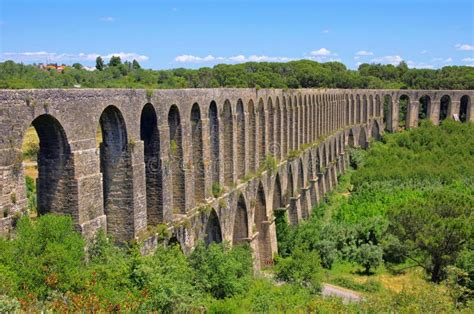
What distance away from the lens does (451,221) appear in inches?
1003

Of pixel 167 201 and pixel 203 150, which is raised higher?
pixel 203 150

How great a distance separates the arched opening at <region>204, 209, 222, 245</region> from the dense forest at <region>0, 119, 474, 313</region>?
131 cm

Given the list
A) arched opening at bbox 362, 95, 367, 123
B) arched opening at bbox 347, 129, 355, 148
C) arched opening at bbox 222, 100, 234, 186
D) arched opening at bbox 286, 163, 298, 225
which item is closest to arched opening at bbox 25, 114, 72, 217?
arched opening at bbox 222, 100, 234, 186

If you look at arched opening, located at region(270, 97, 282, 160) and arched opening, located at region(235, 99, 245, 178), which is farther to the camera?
arched opening, located at region(270, 97, 282, 160)

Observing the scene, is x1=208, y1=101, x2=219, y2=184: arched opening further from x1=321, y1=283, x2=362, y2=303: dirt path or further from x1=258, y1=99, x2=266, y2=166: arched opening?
x1=258, y1=99, x2=266, y2=166: arched opening

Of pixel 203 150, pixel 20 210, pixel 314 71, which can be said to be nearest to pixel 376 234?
pixel 203 150

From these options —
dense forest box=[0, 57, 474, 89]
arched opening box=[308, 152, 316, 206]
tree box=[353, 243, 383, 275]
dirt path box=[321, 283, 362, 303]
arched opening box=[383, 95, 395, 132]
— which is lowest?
dirt path box=[321, 283, 362, 303]

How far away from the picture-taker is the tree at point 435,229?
25375 mm

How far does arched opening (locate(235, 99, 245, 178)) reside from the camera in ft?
90.5

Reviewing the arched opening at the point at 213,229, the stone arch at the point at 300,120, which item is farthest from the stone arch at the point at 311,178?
the arched opening at the point at 213,229

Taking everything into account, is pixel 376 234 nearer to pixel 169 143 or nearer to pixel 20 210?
pixel 169 143

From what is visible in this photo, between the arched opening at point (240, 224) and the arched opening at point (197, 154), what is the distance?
436cm

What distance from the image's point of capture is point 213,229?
74.6 ft

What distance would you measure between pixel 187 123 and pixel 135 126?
3749 mm
